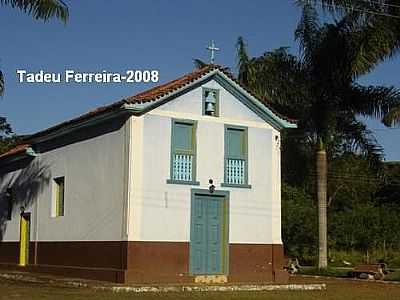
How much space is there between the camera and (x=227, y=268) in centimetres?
2223

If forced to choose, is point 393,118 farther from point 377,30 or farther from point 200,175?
point 200,175

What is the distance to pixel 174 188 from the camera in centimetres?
2147

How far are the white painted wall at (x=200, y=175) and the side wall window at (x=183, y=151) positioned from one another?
0.53 ft

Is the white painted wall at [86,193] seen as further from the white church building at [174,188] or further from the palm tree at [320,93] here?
the palm tree at [320,93]

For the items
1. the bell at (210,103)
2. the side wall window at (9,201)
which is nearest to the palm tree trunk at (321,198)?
the bell at (210,103)

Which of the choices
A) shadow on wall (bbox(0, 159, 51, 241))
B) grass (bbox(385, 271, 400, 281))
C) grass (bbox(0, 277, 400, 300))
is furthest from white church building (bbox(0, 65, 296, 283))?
grass (bbox(385, 271, 400, 281))

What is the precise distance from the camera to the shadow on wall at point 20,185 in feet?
86.7

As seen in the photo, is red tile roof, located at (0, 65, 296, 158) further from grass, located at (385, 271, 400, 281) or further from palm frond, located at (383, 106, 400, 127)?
grass, located at (385, 271, 400, 281)

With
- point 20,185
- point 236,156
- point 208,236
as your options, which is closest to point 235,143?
point 236,156

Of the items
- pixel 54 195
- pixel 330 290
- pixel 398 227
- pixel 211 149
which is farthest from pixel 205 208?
pixel 398 227

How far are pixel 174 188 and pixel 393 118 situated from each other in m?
8.77

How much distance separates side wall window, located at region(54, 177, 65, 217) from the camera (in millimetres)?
24719

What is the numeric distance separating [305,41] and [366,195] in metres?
30.3

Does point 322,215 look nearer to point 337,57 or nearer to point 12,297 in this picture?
point 337,57
